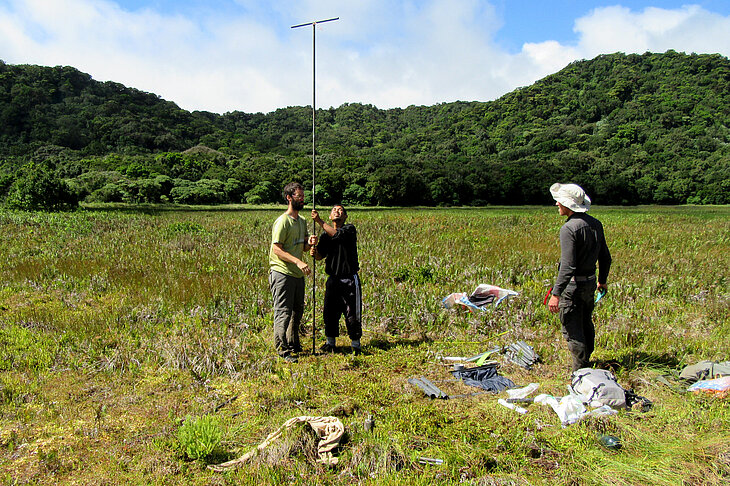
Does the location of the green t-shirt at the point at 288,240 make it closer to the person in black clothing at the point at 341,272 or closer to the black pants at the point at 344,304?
the person in black clothing at the point at 341,272

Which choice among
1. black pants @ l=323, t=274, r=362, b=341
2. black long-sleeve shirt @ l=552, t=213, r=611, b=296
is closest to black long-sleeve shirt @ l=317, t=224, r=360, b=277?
black pants @ l=323, t=274, r=362, b=341

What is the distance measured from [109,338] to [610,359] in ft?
23.4

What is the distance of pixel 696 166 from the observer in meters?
80.1

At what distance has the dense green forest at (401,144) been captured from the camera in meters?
62.8

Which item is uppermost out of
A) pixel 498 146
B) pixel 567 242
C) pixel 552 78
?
pixel 552 78

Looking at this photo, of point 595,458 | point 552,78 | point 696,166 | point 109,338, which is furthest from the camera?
point 552,78

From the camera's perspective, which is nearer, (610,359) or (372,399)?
(372,399)

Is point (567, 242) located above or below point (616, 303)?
above

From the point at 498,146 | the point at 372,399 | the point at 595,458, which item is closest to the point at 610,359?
the point at 595,458

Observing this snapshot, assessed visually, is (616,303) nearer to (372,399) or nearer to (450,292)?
(450,292)

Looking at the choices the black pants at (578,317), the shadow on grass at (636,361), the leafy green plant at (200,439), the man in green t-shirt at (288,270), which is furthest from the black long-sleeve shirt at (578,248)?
the leafy green plant at (200,439)

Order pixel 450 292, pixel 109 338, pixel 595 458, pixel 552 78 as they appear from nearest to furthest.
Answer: pixel 595 458, pixel 109 338, pixel 450 292, pixel 552 78

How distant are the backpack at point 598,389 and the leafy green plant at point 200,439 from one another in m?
3.68

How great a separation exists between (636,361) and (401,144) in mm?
139842
